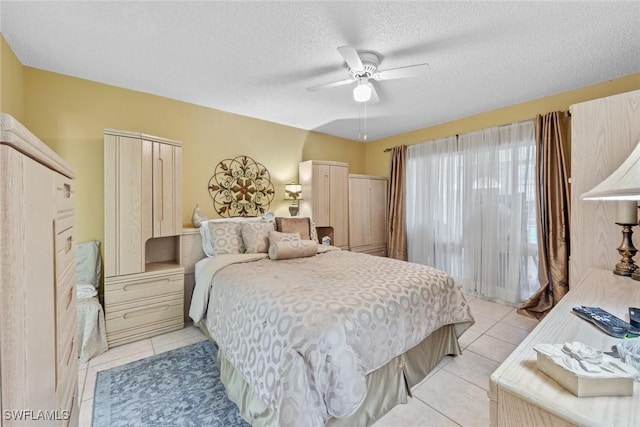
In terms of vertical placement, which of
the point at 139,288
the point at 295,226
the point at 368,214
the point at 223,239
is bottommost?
the point at 139,288

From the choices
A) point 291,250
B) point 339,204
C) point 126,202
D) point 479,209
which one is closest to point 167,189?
point 126,202

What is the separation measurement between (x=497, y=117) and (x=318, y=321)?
364cm

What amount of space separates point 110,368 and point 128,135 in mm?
2026

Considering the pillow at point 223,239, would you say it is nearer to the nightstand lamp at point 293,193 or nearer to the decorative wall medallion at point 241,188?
the decorative wall medallion at point 241,188

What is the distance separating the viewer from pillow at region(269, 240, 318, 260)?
8.57 ft

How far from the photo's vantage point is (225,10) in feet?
5.49

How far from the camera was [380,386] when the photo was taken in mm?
1633

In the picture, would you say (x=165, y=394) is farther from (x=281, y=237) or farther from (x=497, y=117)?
(x=497, y=117)

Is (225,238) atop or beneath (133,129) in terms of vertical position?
beneath

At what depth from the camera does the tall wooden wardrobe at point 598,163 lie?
1594mm

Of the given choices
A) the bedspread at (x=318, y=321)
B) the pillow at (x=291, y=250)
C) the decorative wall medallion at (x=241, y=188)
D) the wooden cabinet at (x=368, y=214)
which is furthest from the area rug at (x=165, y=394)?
the wooden cabinet at (x=368, y=214)

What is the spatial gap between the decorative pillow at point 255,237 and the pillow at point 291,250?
0.55 feet

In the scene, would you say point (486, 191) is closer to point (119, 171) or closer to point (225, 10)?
point (225, 10)

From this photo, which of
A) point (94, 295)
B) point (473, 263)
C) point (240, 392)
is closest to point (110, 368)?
point (94, 295)
